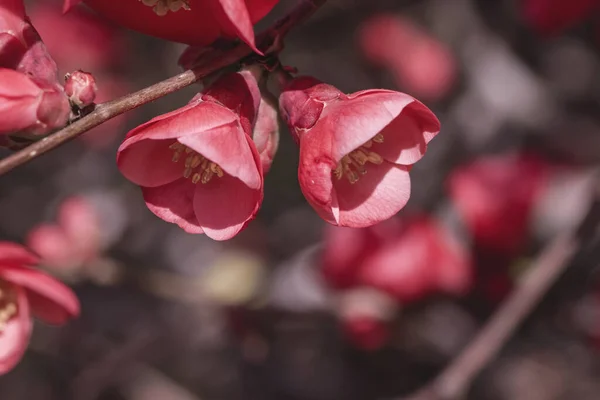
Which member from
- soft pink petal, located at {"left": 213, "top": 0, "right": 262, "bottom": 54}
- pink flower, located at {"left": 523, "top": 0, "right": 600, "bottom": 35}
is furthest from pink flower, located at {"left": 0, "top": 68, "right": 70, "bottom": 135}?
pink flower, located at {"left": 523, "top": 0, "right": 600, "bottom": 35}

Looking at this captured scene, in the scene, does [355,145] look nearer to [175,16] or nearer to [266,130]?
[266,130]

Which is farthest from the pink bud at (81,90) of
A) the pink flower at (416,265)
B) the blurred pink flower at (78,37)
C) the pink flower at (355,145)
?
the blurred pink flower at (78,37)

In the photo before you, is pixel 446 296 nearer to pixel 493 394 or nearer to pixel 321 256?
pixel 321 256

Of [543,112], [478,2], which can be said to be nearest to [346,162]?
[543,112]

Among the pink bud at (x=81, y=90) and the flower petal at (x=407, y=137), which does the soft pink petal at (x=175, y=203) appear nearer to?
the pink bud at (x=81, y=90)

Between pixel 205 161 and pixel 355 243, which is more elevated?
pixel 205 161

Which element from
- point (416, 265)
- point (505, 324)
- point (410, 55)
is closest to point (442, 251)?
point (416, 265)

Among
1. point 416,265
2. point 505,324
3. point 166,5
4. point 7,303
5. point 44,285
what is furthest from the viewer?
point 416,265
